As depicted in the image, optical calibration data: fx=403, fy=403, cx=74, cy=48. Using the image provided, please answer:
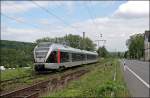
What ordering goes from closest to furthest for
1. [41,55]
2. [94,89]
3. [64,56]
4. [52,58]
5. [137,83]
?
1. [94,89]
2. [137,83]
3. [41,55]
4. [52,58]
5. [64,56]

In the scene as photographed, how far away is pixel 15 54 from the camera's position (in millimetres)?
46750

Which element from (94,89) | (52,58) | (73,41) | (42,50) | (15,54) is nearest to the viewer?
(94,89)

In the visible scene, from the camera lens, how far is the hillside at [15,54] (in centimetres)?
4650

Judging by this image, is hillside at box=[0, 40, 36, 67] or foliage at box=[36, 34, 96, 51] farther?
foliage at box=[36, 34, 96, 51]

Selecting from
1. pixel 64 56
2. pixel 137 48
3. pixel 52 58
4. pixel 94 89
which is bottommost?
pixel 94 89

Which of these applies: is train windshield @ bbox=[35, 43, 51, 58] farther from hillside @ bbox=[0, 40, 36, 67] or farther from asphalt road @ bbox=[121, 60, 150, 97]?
asphalt road @ bbox=[121, 60, 150, 97]

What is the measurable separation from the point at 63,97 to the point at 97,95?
4.59ft

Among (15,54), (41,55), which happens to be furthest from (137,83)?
(15,54)

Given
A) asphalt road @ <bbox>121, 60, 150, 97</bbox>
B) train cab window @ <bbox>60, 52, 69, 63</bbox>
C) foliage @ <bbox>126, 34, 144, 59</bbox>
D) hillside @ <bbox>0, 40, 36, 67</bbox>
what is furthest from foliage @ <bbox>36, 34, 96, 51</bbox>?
foliage @ <bbox>126, 34, 144, 59</bbox>

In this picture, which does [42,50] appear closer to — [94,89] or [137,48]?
[94,89]

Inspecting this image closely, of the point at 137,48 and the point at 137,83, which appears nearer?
the point at 137,83

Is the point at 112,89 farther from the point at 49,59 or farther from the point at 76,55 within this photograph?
the point at 76,55

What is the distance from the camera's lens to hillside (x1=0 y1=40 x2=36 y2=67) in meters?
46.5

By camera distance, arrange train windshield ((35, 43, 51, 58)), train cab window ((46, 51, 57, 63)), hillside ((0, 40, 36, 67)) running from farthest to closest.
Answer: hillside ((0, 40, 36, 67)) < train cab window ((46, 51, 57, 63)) < train windshield ((35, 43, 51, 58))
